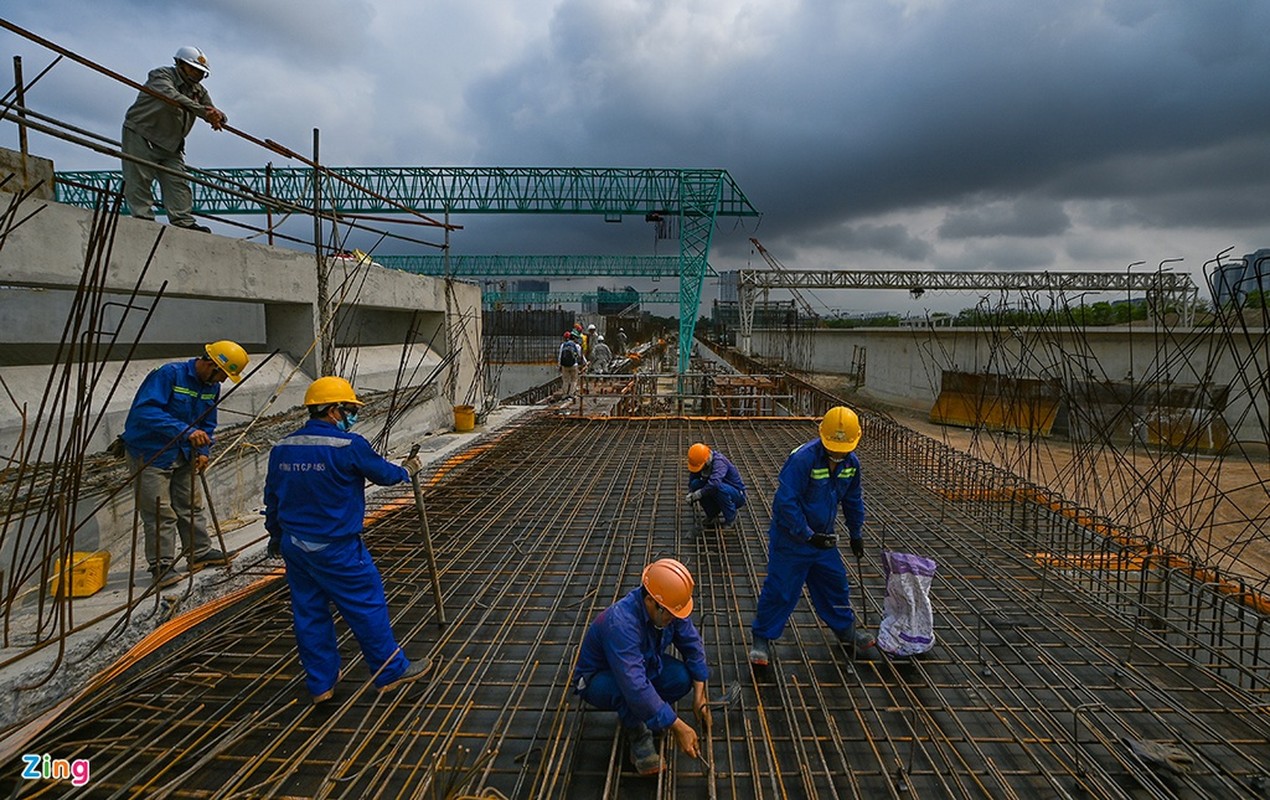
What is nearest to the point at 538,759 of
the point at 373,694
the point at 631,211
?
the point at 373,694

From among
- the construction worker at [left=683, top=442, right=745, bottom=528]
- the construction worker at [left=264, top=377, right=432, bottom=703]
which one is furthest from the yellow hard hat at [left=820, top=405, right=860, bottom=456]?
the construction worker at [left=264, top=377, right=432, bottom=703]

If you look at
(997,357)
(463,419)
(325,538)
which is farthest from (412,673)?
(997,357)

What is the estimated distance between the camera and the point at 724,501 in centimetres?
521

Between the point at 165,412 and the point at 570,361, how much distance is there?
9153mm

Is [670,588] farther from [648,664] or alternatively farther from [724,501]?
[724,501]

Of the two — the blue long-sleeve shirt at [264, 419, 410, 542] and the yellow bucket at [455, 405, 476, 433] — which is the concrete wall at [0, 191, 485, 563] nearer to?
the yellow bucket at [455, 405, 476, 433]

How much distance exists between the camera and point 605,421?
10.3 metres

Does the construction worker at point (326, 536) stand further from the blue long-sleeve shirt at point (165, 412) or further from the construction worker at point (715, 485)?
the construction worker at point (715, 485)

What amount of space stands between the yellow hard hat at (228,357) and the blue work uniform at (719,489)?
11.3ft

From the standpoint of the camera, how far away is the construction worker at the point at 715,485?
17.0 ft

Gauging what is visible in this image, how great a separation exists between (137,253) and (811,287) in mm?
38112

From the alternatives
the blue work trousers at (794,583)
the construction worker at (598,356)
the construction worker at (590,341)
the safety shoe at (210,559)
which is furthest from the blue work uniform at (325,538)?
the construction worker at (590,341)

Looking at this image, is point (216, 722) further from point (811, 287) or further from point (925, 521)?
point (811, 287)

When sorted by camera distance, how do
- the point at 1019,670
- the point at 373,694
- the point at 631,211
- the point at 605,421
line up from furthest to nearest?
the point at 631,211 → the point at 605,421 → the point at 1019,670 → the point at 373,694
